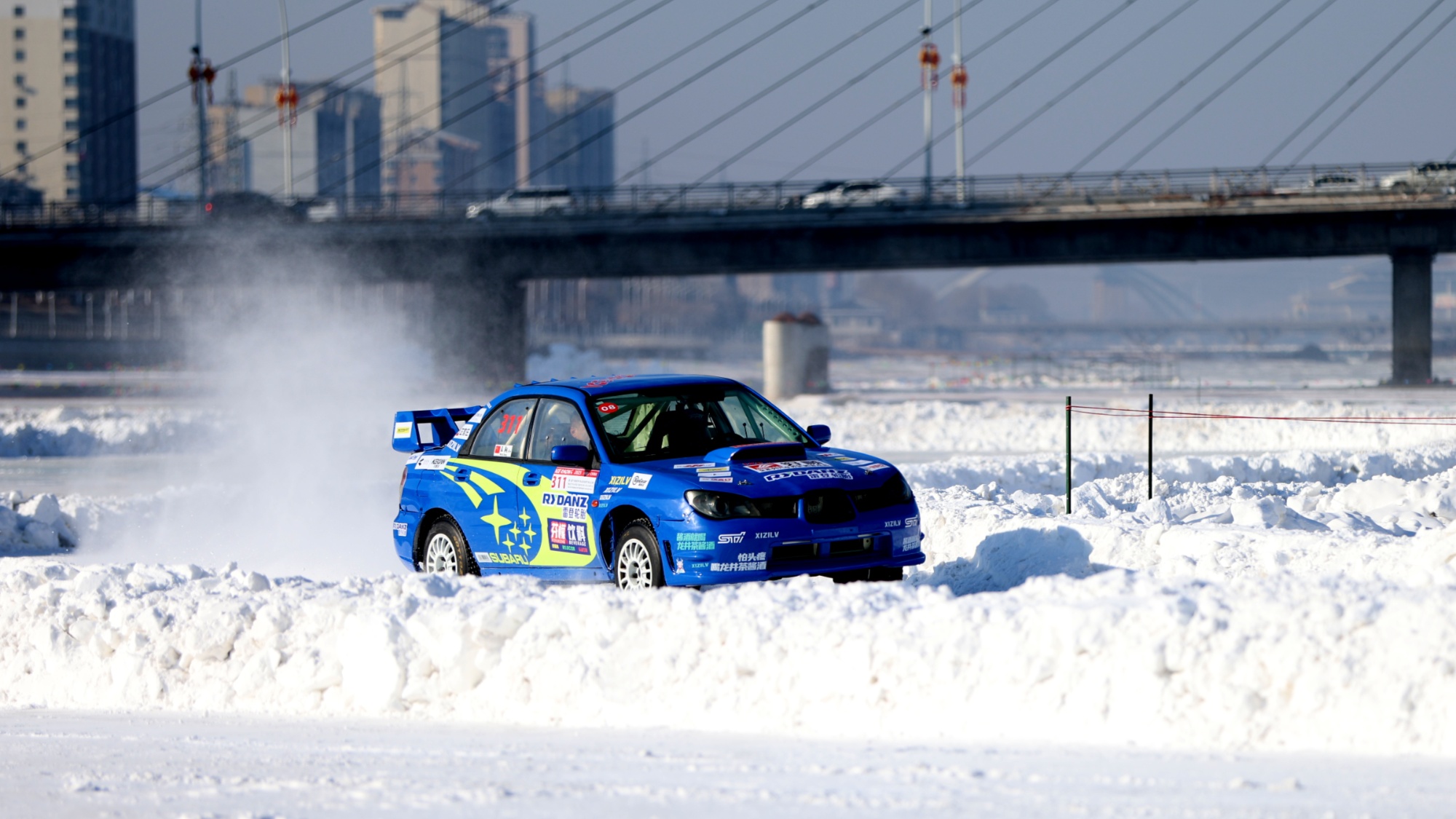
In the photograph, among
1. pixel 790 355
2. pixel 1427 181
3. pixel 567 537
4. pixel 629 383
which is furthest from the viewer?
pixel 1427 181

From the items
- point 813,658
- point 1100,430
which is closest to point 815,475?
point 813,658

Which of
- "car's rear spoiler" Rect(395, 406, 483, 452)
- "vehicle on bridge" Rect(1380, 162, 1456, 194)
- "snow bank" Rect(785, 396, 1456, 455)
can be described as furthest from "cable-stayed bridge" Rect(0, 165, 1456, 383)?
"car's rear spoiler" Rect(395, 406, 483, 452)

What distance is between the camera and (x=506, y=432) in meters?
10.8

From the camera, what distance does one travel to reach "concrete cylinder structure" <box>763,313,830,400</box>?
162ft

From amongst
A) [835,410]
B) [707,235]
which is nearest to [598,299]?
[707,235]

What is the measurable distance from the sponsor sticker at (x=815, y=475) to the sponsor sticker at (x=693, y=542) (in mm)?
564

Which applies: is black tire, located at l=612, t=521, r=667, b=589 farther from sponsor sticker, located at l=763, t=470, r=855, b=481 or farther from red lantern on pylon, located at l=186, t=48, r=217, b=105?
red lantern on pylon, located at l=186, t=48, r=217, b=105

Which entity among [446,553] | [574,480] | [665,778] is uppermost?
[574,480]

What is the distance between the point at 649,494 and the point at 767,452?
2.74ft

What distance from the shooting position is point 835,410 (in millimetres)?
37188

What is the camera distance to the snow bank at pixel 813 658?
642 centimetres

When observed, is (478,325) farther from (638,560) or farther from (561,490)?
(638,560)

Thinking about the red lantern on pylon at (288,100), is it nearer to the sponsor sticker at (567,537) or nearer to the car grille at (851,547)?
the sponsor sticker at (567,537)

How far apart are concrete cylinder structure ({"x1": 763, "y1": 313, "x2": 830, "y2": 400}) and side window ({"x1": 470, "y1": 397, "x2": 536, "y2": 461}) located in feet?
124
